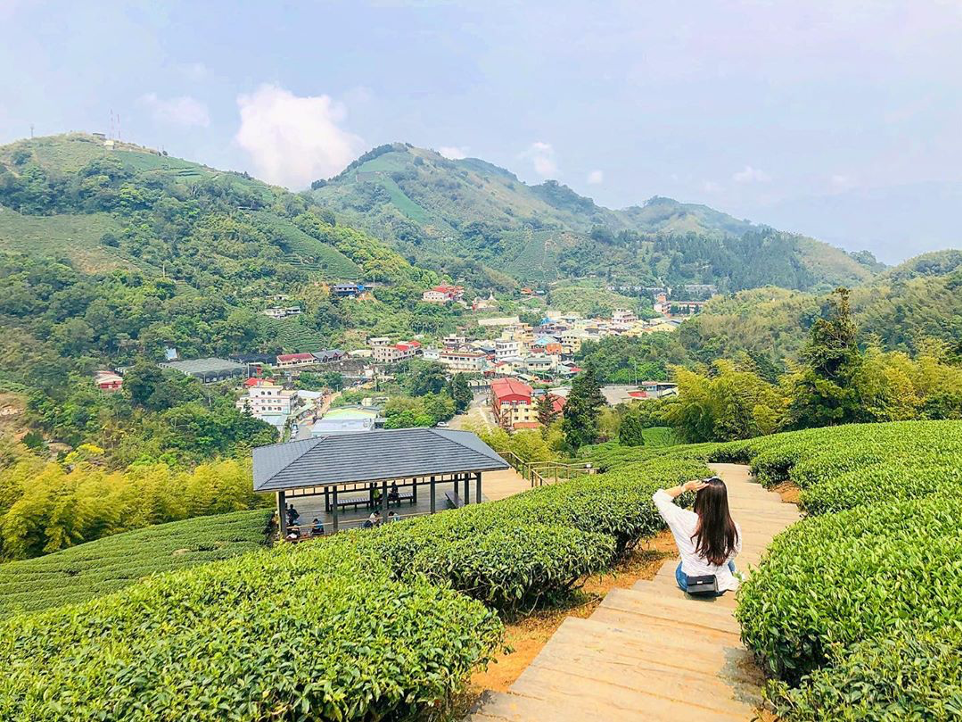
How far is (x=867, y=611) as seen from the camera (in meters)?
2.21

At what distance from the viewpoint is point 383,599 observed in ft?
9.00

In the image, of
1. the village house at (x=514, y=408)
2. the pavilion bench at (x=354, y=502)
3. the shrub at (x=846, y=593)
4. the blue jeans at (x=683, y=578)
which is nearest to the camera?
the shrub at (x=846, y=593)

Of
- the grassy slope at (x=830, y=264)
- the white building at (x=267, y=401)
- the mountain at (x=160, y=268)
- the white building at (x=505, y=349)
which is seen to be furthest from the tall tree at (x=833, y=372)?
the grassy slope at (x=830, y=264)

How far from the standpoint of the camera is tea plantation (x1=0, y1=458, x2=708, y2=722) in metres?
2.06

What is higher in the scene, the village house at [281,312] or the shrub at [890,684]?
the village house at [281,312]

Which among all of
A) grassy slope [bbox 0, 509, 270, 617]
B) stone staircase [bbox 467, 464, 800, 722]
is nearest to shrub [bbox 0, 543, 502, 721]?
stone staircase [bbox 467, 464, 800, 722]

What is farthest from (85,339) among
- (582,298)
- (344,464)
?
(582,298)

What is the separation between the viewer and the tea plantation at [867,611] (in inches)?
66.5

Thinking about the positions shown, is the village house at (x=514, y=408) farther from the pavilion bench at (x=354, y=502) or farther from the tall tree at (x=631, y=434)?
the pavilion bench at (x=354, y=502)

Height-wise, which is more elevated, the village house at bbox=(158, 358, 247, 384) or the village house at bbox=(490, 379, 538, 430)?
the village house at bbox=(158, 358, 247, 384)

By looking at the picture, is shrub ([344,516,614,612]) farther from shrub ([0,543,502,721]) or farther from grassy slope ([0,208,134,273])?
grassy slope ([0,208,134,273])

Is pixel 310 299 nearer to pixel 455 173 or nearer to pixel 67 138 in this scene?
pixel 67 138

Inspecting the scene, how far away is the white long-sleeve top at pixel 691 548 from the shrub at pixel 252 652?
56.6 inches

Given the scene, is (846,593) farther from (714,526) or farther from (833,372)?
(833,372)
